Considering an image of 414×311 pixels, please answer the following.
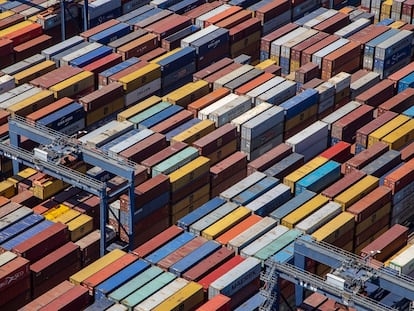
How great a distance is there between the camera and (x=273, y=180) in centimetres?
12262

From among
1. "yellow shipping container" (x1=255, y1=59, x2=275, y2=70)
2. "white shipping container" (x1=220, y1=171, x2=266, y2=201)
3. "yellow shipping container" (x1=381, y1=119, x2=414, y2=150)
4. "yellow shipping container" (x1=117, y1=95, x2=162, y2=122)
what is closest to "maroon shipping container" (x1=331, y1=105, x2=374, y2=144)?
"yellow shipping container" (x1=381, y1=119, x2=414, y2=150)

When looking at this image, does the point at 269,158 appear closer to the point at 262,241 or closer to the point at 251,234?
the point at 251,234

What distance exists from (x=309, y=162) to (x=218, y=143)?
992cm

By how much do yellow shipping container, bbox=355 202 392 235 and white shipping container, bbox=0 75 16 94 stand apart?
4509cm

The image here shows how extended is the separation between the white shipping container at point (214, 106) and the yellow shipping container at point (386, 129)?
1634 centimetres

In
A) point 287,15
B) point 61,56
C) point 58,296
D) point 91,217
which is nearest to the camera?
point 58,296

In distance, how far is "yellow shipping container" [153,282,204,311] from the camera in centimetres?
10269

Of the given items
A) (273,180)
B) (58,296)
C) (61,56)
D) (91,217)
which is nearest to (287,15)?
(61,56)

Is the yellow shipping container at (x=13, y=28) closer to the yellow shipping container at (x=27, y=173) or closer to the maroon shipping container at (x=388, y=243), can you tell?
the yellow shipping container at (x=27, y=173)

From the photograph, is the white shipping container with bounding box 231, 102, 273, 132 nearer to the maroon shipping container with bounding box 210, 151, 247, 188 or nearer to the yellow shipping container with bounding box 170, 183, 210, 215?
the maroon shipping container with bounding box 210, 151, 247, 188

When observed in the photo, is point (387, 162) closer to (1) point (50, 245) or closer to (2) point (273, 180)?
(2) point (273, 180)

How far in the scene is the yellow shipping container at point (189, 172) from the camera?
121250mm

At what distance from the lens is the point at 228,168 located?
4958 inches

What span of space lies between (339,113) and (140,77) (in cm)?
2346
